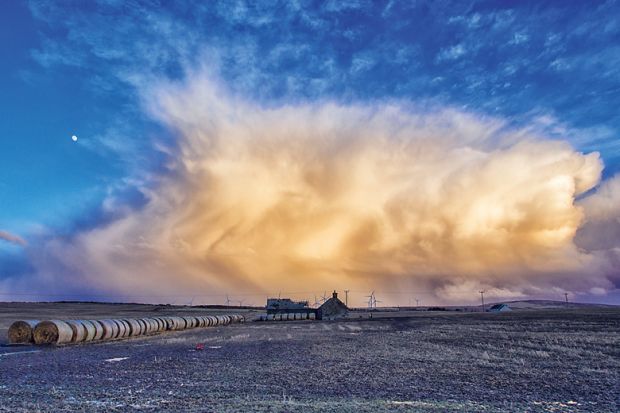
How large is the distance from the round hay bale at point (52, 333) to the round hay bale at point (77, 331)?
40 cm

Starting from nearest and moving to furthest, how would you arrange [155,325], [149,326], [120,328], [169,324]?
[120,328] < [149,326] < [155,325] < [169,324]

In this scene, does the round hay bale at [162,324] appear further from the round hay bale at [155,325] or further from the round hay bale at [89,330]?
the round hay bale at [89,330]

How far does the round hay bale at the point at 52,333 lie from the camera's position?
31.2 m

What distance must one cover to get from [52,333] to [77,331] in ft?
5.63

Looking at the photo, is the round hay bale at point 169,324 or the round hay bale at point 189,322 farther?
the round hay bale at point 189,322

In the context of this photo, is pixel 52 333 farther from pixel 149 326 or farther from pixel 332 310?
pixel 332 310

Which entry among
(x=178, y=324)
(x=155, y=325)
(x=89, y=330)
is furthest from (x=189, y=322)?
(x=89, y=330)

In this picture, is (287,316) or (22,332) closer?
(22,332)

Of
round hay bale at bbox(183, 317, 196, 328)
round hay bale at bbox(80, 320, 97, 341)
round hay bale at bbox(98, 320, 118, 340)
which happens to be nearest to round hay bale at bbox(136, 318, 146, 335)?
round hay bale at bbox(98, 320, 118, 340)

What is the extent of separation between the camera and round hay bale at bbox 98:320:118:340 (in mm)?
35531

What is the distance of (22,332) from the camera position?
3234cm

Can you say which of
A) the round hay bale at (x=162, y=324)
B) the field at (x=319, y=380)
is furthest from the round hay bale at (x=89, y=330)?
the round hay bale at (x=162, y=324)

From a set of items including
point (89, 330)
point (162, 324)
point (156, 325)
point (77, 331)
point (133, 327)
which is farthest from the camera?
point (162, 324)

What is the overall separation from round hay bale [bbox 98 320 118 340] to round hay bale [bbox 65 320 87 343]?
2209 mm
